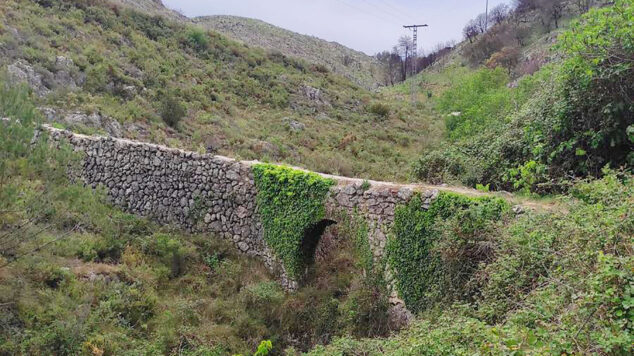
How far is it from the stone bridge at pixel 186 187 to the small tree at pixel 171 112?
18.8 feet

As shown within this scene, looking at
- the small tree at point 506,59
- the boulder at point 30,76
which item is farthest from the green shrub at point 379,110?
the boulder at point 30,76

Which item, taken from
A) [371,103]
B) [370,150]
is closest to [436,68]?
[371,103]

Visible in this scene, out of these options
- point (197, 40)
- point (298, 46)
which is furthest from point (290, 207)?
point (298, 46)

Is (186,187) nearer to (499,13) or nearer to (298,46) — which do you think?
(298,46)

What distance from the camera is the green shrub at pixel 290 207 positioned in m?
9.98

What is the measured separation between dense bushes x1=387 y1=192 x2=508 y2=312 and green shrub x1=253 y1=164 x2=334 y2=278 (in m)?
2.22

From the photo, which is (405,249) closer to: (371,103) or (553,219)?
(553,219)

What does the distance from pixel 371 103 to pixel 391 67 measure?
46468mm

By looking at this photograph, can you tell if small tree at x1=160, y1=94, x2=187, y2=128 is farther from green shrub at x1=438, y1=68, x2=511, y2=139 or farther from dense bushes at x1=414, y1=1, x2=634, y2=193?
dense bushes at x1=414, y1=1, x2=634, y2=193

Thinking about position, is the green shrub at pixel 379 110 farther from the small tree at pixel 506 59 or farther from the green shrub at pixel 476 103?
the small tree at pixel 506 59

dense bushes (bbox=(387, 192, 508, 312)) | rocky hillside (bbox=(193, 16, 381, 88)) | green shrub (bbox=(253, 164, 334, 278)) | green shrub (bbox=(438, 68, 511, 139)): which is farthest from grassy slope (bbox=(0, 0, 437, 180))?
rocky hillside (bbox=(193, 16, 381, 88))

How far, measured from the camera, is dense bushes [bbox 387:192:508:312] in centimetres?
679

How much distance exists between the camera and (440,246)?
714 cm

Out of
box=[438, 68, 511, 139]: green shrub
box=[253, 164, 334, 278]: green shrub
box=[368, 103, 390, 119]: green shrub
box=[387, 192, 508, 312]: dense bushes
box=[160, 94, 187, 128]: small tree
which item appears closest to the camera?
box=[387, 192, 508, 312]: dense bushes
